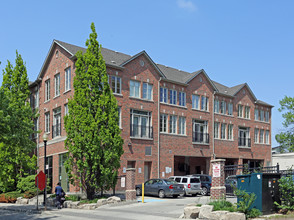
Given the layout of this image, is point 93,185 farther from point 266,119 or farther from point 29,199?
point 266,119

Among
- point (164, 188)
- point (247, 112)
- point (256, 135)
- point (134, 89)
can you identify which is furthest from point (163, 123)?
point (256, 135)

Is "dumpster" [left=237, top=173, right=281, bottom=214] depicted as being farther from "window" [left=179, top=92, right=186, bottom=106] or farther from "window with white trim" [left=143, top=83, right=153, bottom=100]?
"window" [left=179, top=92, right=186, bottom=106]

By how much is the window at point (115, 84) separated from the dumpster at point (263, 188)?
59.9 ft

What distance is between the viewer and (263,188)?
15547 millimetres

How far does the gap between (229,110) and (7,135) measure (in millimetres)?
27685

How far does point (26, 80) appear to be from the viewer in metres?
35.3

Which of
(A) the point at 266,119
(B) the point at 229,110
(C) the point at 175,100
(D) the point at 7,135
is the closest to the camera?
(D) the point at 7,135

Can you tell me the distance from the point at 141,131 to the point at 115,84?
4.76m

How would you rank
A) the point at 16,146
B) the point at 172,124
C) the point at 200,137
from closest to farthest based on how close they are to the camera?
the point at 16,146 < the point at 172,124 < the point at 200,137

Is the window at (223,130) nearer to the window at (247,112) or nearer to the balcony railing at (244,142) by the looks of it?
the balcony railing at (244,142)

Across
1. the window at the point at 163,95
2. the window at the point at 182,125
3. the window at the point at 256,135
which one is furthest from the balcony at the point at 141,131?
the window at the point at 256,135

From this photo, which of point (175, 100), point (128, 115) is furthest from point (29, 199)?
point (175, 100)

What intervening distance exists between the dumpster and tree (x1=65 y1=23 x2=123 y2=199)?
10279 mm

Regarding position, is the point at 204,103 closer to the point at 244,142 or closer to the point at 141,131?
the point at 244,142
